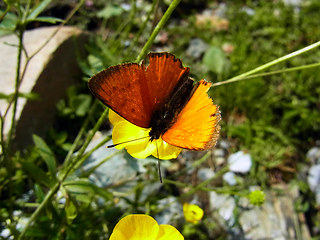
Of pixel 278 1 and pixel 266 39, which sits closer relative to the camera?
pixel 266 39

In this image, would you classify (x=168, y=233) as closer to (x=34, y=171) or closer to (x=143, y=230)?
(x=143, y=230)

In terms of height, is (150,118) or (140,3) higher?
(150,118)

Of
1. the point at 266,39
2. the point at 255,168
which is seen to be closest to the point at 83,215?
the point at 255,168

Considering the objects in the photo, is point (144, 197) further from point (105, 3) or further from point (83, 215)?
point (105, 3)

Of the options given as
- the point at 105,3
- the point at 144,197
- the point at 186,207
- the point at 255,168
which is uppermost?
the point at 105,3

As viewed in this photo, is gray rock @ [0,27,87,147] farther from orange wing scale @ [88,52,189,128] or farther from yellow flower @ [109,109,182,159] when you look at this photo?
orange wing scale @ [88,52,189,128]

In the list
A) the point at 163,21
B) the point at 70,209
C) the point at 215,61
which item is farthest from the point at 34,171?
the point at 215,61
